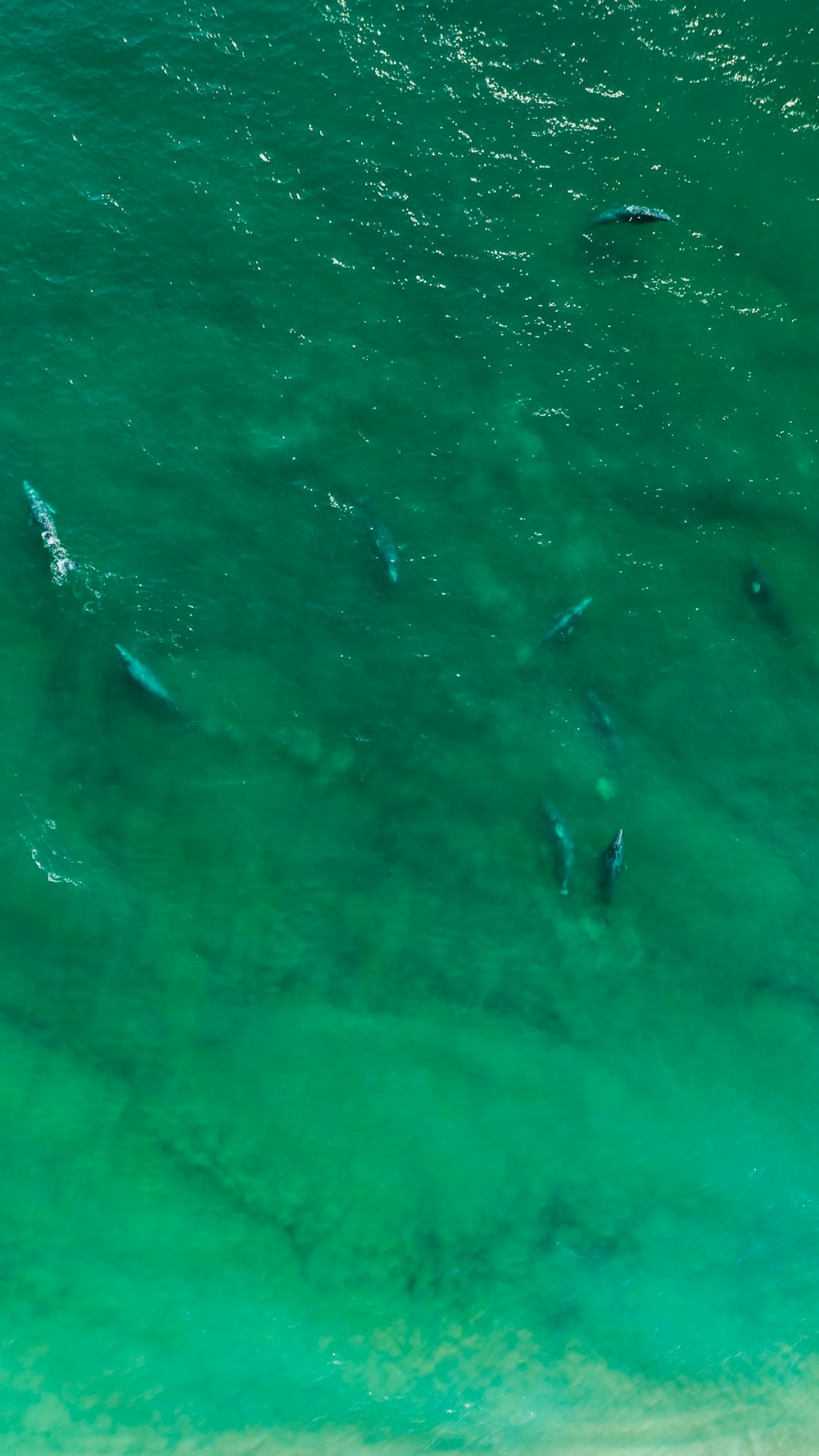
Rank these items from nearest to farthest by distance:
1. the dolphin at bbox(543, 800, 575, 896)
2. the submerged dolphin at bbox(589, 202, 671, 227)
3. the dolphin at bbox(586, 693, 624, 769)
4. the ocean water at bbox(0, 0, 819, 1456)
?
the ocean water at bbox(0, 0, 819, 1456)
the dolphin at bbox(543, 800, 575, 896)
the dolphin at bbox(586, 693, 624, 769)
the submerged dolphin at bbox(589, 202, 671, 227)

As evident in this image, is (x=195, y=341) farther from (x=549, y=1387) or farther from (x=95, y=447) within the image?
(x=549, y=1387)

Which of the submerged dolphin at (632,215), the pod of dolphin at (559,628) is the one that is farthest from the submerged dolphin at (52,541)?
the submerged dolphin at (632,215)

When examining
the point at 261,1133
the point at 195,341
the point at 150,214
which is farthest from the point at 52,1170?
the point at 150,214

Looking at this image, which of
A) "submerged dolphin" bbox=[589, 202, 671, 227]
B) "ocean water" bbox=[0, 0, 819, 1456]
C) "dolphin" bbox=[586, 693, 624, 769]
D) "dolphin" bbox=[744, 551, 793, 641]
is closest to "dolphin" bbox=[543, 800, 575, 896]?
"ocean water" bbox=[0, 0, 819, 1456]

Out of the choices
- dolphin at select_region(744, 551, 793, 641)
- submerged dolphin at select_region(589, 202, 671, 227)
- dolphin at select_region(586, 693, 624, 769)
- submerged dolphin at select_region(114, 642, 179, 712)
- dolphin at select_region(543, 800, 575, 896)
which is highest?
submerged dolphin at select_region(589, 202, 671, 227)

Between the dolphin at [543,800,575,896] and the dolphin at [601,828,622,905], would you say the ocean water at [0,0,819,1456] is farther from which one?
the dolphin at [543,800,575,896]

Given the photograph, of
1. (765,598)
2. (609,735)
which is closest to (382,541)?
(609,735)

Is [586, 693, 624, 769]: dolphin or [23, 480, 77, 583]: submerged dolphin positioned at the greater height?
[586, 693, 624, 769]: dolphin
